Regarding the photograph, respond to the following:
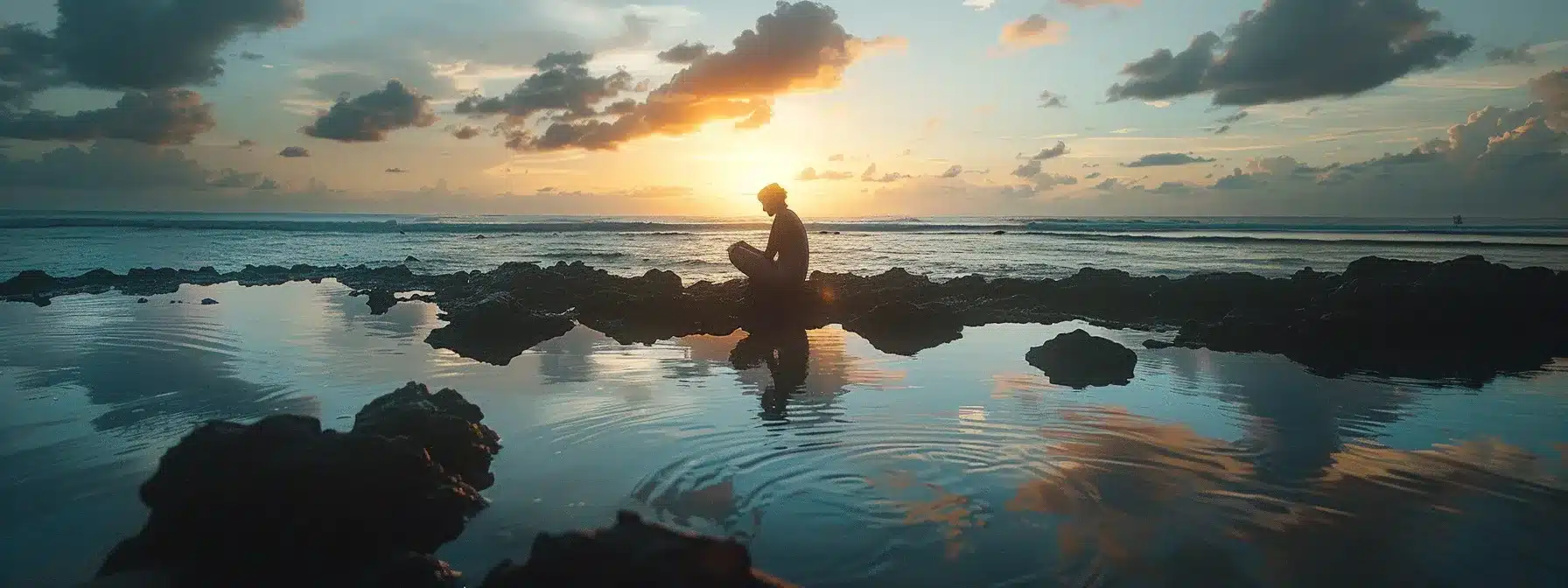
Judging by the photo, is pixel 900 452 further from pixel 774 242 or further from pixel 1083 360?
pixel 774 242

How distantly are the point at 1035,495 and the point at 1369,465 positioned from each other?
88.7 inches

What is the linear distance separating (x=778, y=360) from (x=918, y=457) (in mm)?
3754

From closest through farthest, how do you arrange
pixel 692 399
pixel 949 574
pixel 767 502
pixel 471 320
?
pixel 949 574 → pixel 767 502 → pixel 692 399 → pixel 471 320

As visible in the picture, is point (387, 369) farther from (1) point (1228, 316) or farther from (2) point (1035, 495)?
(1) point (1228, 316)

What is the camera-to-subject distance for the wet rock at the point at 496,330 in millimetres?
9031

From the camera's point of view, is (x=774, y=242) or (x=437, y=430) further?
(x=774, y=242)

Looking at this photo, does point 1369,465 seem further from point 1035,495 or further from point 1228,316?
point 1228,316

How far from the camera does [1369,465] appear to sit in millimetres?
4773

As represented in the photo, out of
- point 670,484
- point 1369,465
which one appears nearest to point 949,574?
point 670,484

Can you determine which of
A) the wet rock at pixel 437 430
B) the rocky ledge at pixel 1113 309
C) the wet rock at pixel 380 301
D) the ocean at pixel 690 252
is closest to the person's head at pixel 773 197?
the rocky ledge at pixel 1113 309

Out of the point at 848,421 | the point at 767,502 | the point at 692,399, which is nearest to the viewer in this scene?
the point at 767,502

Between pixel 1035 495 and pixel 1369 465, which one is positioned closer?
pixel 1035 495

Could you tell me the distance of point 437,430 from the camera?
4.57 m

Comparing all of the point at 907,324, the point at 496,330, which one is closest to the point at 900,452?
the point at 907,324
